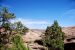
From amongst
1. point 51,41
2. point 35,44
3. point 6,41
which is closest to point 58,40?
point 51,41

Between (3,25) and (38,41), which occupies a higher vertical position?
(3,25)

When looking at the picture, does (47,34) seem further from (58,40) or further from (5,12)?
(5,12)

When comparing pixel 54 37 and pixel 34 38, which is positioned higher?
pixel 54 37

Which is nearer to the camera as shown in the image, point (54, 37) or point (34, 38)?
point (54, 37)

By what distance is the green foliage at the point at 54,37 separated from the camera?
172 ft

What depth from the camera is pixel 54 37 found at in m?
53.8

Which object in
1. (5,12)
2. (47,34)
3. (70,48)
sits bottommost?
(70,48)

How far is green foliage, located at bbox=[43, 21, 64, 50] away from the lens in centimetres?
5241

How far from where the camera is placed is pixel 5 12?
5041 cm

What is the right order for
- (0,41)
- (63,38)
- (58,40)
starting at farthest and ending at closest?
(63,38) < (58,40) < (0,41)

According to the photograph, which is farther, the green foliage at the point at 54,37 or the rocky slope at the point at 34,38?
the rocky slope at the point at 34,38

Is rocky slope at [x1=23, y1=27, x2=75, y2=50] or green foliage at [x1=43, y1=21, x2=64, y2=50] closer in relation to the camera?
green foliage at [x1=43, y1=21, x2=64, y2=50]

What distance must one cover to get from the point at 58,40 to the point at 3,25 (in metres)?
13.5

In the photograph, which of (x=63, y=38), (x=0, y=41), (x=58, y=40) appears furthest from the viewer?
(x=63, y=38)
